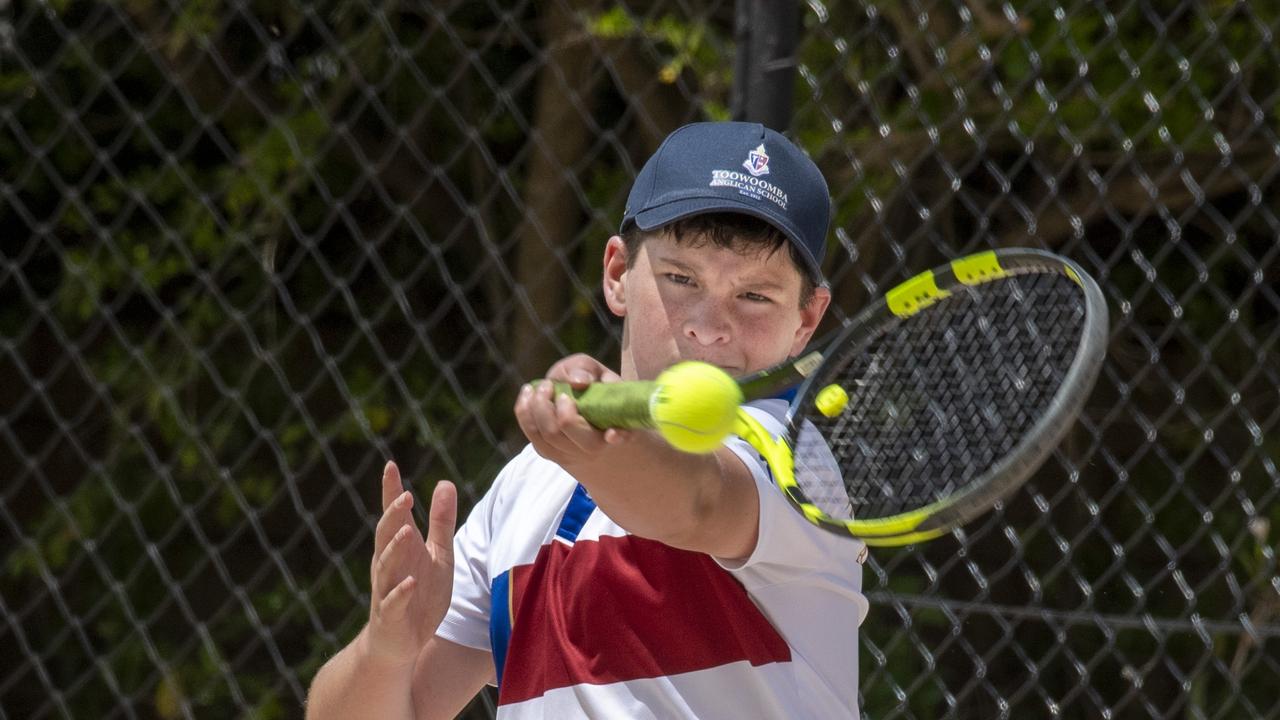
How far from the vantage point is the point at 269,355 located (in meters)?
3.01

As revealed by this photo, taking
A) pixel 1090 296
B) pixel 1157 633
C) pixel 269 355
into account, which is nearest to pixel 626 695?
pixel 1090 296

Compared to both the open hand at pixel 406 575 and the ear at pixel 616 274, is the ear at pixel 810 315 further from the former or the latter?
the open hand at pixel 406 575

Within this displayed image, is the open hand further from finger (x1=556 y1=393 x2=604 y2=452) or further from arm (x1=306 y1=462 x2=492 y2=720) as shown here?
finger (x1=556 y1=393 x2=604 y2=452)

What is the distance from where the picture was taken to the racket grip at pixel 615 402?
98 cm

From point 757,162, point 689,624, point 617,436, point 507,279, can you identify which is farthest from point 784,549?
point 507,279

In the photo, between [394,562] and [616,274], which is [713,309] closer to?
[616,274]

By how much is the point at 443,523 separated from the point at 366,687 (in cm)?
15

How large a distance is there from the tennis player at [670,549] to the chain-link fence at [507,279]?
35.5 inches

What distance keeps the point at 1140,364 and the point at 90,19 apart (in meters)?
2.05

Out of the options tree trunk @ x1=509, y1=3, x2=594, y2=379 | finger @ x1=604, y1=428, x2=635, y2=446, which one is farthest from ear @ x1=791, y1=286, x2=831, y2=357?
tree trunk @ x1=509, y1=3, x2=594, y2=379

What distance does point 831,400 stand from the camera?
4.18 ft

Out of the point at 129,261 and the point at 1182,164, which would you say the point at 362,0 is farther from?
the point at 1182,164

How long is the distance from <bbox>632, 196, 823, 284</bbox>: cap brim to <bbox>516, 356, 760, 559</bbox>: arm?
0.65 feet

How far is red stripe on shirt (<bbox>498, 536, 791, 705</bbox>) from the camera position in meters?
1.21
